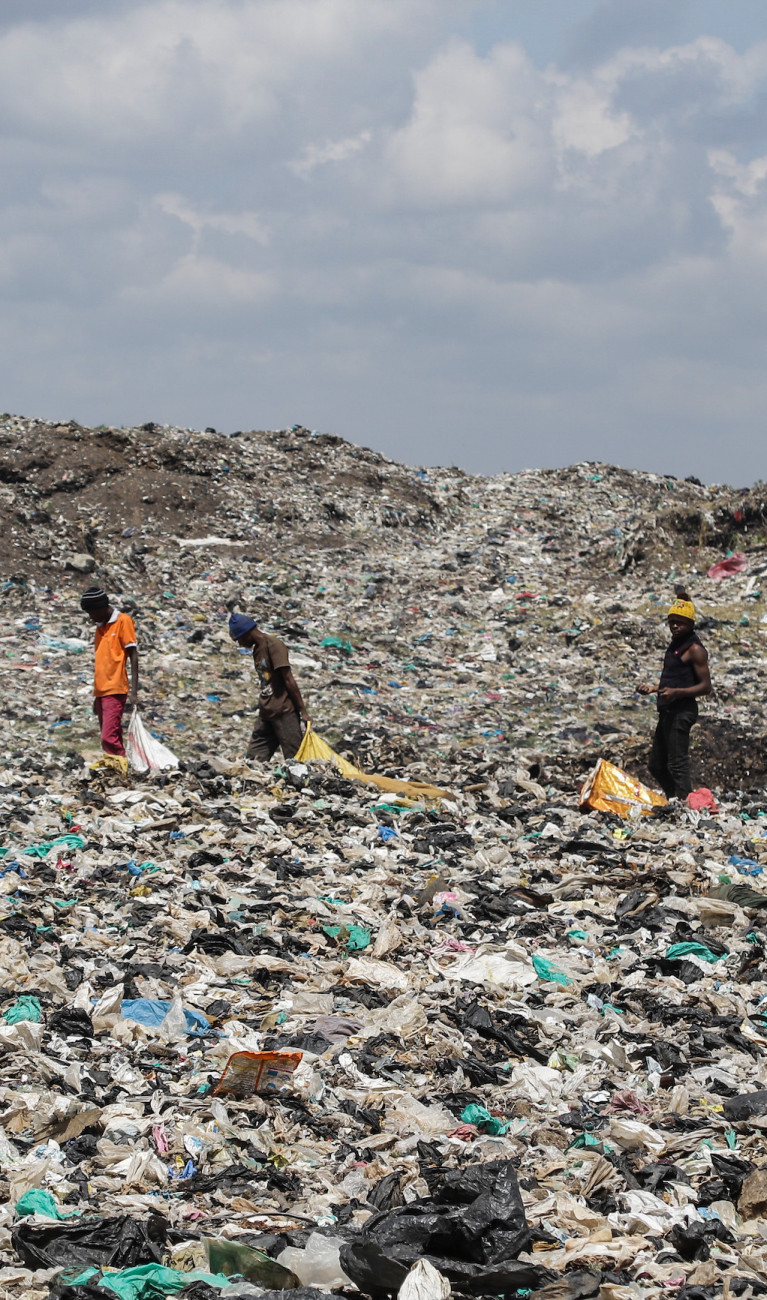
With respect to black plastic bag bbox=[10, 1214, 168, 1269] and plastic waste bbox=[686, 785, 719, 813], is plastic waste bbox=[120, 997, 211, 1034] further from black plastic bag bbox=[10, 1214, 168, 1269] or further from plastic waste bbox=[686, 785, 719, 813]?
plastic waste bbox=[686, 785, 719, 813]

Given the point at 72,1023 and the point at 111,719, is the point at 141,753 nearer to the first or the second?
the point at 111,719

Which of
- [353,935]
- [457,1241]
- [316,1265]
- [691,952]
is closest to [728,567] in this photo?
[691,952]

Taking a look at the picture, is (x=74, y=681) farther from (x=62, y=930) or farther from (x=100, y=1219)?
(x=100, y=1219)

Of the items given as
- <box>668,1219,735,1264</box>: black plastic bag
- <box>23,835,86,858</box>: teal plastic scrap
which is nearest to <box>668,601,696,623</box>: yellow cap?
<box>23,835,86,858</box>: teal plastic scrap

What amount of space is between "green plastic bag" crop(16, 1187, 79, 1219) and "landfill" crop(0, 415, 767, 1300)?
0.01m

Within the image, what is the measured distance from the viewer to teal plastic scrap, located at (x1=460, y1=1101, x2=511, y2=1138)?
3416mm

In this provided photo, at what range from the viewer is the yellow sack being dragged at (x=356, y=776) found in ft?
25.2

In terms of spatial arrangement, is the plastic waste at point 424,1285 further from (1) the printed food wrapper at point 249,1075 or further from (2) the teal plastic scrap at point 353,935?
(2) the teal plastic scrap at point 353,935

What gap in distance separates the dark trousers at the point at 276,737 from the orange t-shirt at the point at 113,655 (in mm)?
1008

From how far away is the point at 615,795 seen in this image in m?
7.52

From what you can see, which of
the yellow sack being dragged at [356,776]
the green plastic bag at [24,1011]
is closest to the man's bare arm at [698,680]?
the yellow sack being dragged at [356,776]

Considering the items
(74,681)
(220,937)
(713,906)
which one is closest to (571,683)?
(74,681)

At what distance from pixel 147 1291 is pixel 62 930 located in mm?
2600

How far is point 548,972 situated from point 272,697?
3606 mm
